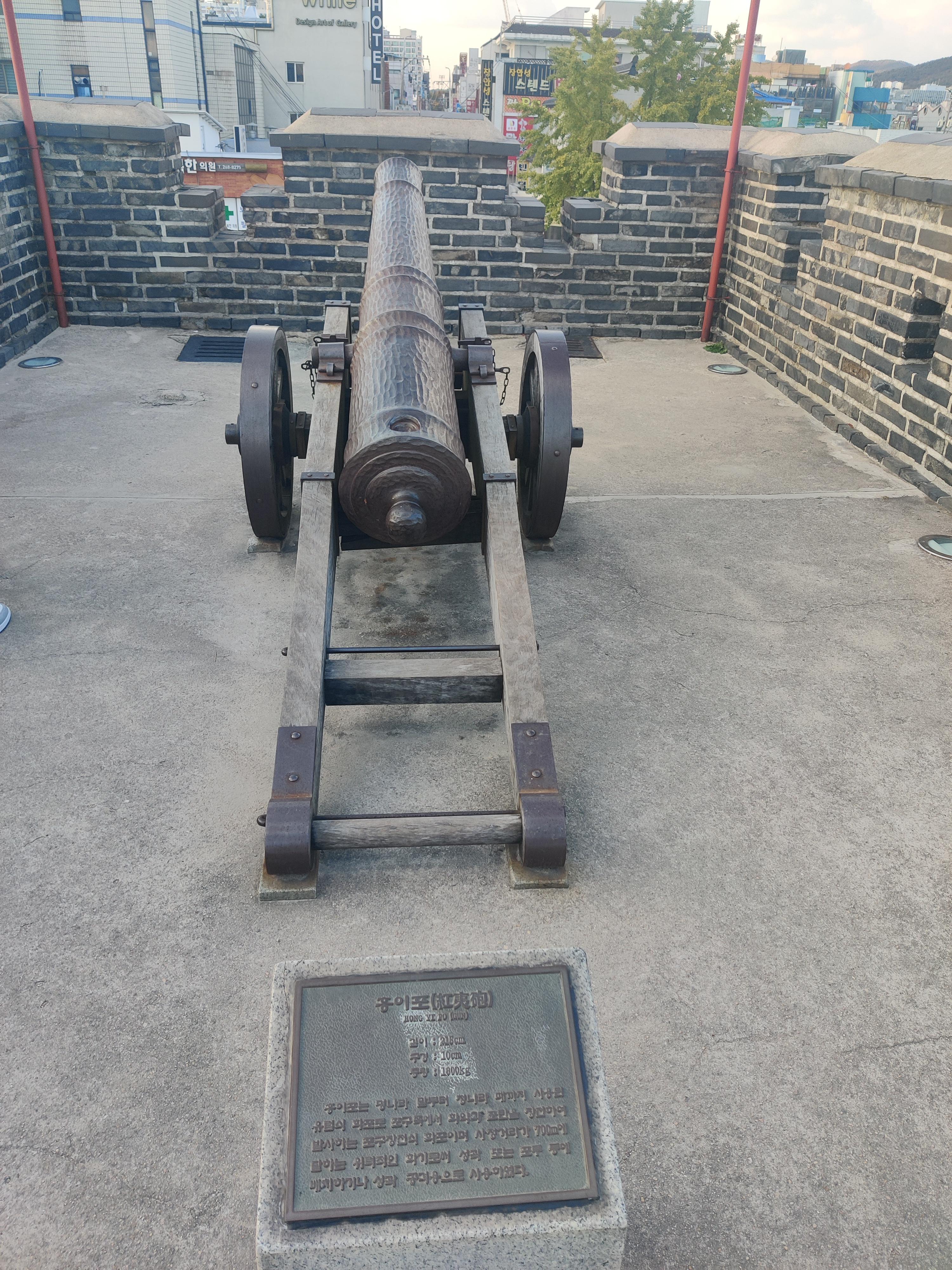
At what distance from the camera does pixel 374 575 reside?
3.98 meters

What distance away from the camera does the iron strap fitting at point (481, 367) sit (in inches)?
151

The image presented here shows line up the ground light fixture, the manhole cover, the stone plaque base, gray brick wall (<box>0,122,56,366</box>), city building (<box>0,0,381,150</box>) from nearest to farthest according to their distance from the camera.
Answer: the stone plaque base, the ground light fixture, the manhole cover, gray brick wall (<box>0,122,56,366</box>), city building (<box>0,0,381,150</box>)

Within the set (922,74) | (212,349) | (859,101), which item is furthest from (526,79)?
(922,74)

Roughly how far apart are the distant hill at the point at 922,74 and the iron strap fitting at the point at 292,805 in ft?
599

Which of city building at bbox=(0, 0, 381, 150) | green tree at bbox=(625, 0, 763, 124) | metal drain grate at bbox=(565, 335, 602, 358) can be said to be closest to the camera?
metal drain grate at bbox=(565, 335, 602, 358)

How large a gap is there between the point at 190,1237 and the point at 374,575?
8.73 feet

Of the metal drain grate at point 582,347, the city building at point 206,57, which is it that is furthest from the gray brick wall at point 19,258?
the city building at point 206,57

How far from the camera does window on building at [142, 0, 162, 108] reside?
3281cm

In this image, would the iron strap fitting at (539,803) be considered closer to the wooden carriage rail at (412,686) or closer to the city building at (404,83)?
the wooden carriage rail at (412,686)

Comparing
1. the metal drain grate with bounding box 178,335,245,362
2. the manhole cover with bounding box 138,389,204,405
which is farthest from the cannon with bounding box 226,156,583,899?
the metal drain grate with bounding box 178,335,245,362

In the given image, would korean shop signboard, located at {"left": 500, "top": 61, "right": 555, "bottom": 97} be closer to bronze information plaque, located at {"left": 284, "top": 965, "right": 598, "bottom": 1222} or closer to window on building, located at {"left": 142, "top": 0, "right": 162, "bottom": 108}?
window on building, located at {"left": 142, "top": 0, "right": 162, "bottom": 108}

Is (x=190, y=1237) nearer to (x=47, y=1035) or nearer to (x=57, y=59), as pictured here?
(x=47, y=1035)

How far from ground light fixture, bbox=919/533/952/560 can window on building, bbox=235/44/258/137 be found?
42.7 meters

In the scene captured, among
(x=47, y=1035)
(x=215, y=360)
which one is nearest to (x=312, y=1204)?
(x=47, y=1035)
